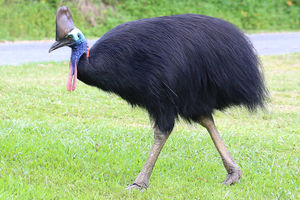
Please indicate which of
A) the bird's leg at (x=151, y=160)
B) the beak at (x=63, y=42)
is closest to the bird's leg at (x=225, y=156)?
the bird's leg at (x=151, y=160)

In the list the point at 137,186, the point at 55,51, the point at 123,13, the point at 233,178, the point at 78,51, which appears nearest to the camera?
the point at 78,51

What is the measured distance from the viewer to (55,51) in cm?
1147

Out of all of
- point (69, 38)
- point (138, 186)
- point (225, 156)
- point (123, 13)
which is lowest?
point (123, 13)

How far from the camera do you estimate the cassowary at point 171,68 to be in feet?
11.2

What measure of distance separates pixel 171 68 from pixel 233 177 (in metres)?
1.04

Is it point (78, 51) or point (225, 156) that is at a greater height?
point (78, 51)

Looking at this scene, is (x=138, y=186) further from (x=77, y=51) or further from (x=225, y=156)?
(x=77, y=51)

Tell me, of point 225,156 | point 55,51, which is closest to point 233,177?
point 225,156

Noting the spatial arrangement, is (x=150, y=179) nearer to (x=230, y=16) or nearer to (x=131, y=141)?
(x=131, y=141)

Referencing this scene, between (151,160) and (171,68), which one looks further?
(151,160)

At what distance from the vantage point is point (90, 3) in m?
14.5

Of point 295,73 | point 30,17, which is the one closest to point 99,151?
point 295,73

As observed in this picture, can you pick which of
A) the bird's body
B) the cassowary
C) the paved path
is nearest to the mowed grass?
the cassowary

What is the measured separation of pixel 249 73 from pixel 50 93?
3.69m
